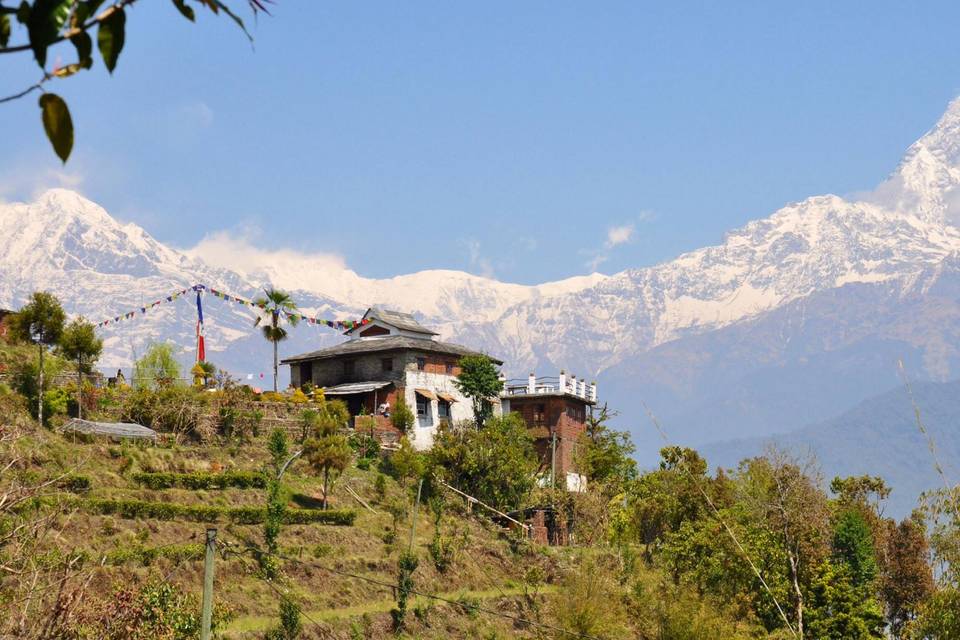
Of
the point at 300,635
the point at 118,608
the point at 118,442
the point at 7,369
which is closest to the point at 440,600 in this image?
the point at 300,635

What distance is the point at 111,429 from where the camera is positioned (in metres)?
59.1

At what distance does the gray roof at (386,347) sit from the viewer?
81.4 meters

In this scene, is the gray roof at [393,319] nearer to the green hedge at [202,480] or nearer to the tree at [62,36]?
the green hedge at [202,480]

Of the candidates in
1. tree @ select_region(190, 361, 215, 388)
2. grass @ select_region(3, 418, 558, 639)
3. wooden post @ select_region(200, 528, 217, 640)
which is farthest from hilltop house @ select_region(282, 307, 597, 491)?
wooden post @ select_region(200, 528, 217, 640)

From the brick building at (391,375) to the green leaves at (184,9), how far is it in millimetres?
71573

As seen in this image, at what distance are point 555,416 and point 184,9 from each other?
79.5 meters

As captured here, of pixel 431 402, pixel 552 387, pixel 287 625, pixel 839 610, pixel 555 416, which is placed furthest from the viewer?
pixel 552 387

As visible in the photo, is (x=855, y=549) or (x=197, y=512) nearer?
(x=197, y=512)

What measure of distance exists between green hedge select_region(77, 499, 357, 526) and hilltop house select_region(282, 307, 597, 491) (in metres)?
19.0

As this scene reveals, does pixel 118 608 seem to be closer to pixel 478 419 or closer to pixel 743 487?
pixel 743 487

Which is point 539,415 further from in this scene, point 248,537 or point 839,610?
point 248,537

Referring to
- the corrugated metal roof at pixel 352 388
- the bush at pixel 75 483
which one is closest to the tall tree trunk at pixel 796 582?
the corrugated metal roof at pixel 352 388

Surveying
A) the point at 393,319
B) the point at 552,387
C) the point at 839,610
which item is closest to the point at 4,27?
the point at 839,610

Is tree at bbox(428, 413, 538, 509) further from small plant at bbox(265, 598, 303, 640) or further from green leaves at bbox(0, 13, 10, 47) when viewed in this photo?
green leaves at bbox(0, 13, 10, 47)
